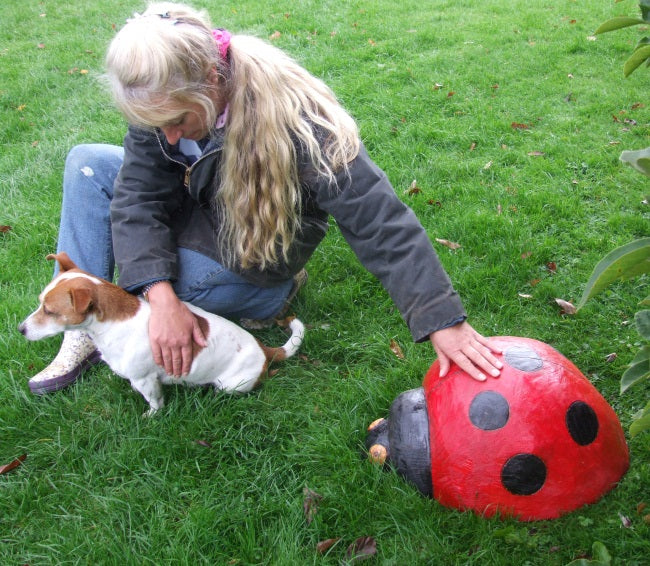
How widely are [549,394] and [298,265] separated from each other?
141cm

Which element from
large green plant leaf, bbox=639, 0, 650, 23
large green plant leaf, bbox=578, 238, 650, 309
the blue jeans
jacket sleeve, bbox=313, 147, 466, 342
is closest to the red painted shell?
jacket sleeve, bbox=313, 147, 466, 342

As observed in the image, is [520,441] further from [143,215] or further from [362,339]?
[143,215]

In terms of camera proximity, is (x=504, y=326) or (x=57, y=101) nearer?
(x=504, y=326)

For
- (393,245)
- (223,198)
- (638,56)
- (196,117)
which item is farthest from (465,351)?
(196,117)

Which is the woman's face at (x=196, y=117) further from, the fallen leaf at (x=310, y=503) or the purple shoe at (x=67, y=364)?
the fallen leaf at (x=310, y=503)

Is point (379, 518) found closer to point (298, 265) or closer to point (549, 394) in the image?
point (549, 394)

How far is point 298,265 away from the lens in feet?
9.80

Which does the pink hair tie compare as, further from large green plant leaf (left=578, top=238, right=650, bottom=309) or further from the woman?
large green plant leaf (left=578, top=238, right=650, bottom=309)

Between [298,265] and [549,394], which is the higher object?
[549,394]

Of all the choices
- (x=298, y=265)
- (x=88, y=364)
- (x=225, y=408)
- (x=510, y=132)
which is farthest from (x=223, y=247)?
(x=510, y=132)

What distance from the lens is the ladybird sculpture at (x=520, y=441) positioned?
1.95 m

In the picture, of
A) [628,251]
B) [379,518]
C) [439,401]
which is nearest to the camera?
[628,251]

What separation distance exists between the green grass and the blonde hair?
816 mm

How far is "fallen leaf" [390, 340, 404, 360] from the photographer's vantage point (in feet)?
9.89
